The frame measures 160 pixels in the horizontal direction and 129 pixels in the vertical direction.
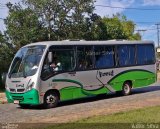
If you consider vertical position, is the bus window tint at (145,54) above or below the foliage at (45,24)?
below

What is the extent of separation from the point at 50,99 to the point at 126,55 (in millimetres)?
5639

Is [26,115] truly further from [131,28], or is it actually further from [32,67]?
[131,28]

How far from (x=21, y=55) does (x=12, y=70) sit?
28.6 inches

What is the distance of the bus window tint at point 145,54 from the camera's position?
22328 mm

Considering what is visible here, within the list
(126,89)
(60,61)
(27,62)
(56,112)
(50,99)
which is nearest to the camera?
(56,112)

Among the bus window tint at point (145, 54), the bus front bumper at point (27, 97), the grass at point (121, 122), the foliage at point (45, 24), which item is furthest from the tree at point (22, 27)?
the grass at point (121, 122)

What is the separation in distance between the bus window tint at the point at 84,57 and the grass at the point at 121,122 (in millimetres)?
6092

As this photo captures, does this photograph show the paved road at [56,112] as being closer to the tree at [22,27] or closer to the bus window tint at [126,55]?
the bus window tint at [126,55]

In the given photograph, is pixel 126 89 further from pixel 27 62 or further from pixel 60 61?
pixel 27 62

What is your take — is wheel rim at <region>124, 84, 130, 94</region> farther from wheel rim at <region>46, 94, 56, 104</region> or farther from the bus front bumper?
the bus front bumper

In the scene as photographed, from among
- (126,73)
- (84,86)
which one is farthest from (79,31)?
(84,86)

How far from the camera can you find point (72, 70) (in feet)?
60.5

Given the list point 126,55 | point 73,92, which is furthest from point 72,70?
Answer: point 126,55

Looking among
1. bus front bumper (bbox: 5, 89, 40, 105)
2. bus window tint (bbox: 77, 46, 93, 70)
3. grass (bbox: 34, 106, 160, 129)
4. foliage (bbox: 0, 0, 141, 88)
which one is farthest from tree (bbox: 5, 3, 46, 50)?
grass (bbox: 34, 106, 160, 129)
